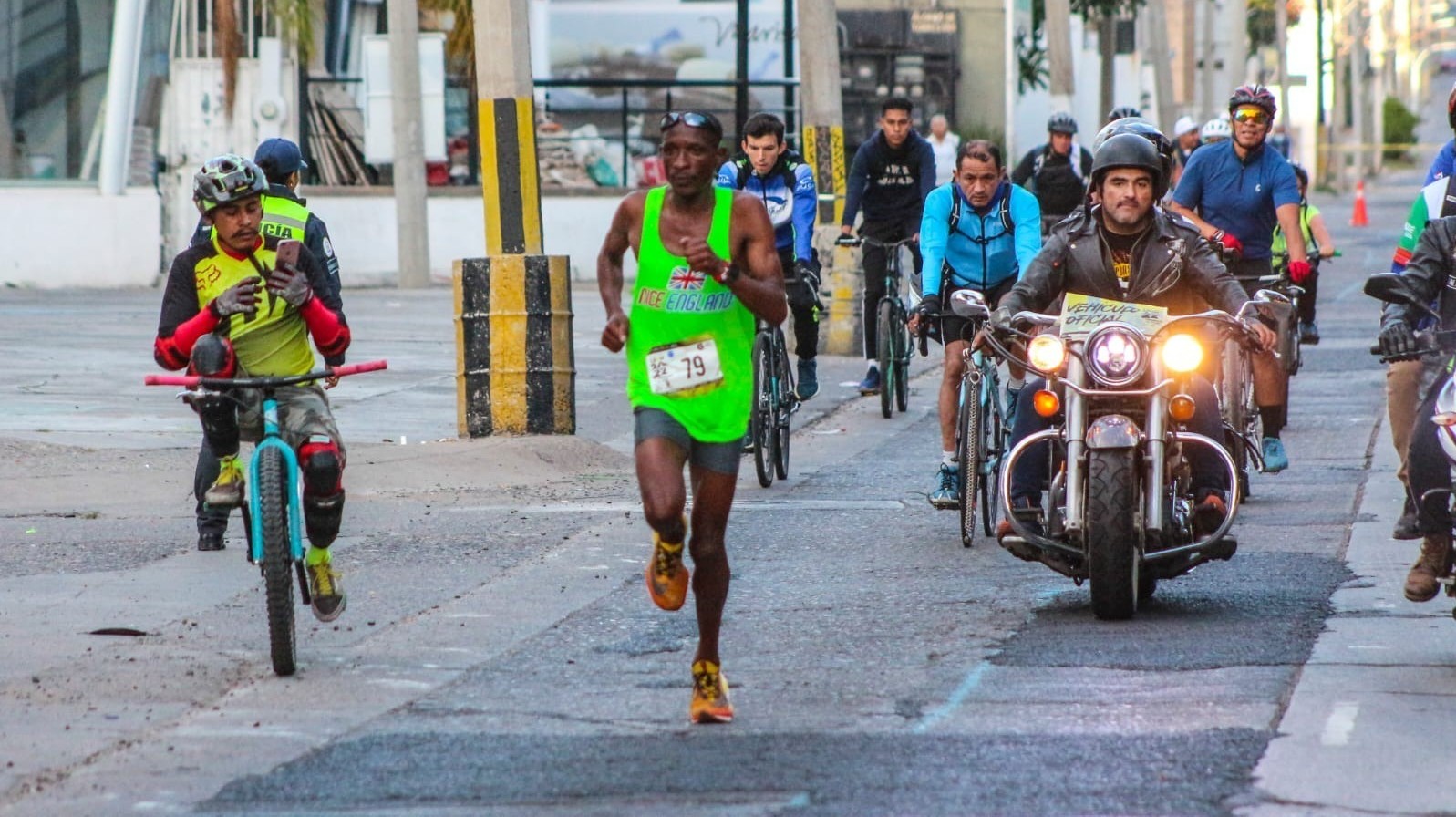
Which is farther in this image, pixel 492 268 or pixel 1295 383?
pixel 1295 383

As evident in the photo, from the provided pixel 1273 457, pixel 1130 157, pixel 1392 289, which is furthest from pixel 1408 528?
pixel 1273 457

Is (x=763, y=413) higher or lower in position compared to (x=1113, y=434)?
lower

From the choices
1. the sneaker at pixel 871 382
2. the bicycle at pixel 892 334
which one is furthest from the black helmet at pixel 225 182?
the sneaker at pixel 871 382

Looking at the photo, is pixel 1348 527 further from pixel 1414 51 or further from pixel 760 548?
pixel 1414 51

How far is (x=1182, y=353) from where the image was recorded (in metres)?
8.10

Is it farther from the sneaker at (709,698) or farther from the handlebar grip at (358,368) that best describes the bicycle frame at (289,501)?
the sneaker at (709,698)

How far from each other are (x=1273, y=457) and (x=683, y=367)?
6.18 meters

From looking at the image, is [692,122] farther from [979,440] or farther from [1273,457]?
[1273,457]

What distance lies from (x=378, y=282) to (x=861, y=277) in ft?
33.8

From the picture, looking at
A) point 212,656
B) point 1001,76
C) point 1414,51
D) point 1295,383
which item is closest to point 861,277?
point 1295,383

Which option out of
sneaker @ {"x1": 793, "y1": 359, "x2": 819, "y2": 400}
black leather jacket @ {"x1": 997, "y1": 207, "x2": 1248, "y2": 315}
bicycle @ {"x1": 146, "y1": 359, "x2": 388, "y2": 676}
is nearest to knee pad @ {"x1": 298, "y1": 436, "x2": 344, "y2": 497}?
bicycle @ {"x1": 146, "y1": 359, "x2": 388, "y2": 676}

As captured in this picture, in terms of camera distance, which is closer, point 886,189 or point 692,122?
point 692,122

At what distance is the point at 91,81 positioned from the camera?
27.0 m

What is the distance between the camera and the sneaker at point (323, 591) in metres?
7.92
